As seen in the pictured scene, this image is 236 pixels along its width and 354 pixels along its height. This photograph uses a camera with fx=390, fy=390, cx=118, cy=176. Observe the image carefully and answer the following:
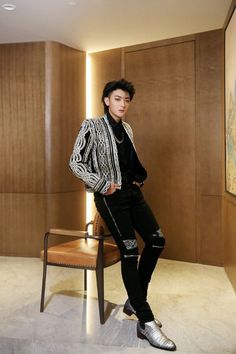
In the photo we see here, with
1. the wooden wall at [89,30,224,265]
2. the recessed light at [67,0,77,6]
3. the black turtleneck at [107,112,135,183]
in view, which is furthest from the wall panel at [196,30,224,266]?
the black turtleneck at [107,112,135,183]

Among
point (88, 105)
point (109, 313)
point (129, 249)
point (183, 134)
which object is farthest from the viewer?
point (88, 105)

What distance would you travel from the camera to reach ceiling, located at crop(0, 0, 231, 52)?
11.3 feet

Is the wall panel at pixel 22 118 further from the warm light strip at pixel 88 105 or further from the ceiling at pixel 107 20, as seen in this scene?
the warm light strip at pixel 88 105

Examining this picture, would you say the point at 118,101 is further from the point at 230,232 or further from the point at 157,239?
the point at 230,232

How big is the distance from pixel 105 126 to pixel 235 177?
1336 millimetres

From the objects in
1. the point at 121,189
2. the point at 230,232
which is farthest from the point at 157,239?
the point at 230,232

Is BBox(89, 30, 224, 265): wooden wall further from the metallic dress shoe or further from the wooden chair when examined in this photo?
the metallic dress shoe

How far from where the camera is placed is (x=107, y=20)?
12.6 ft

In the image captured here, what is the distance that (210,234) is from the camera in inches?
162

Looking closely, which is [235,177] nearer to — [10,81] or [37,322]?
[37,322]

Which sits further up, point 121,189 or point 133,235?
point 121,189

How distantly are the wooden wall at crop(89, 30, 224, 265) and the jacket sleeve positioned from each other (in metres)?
1.98

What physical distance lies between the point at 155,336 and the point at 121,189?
Answer: 0.87 m

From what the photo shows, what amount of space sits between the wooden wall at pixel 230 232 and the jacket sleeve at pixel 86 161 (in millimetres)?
1376
